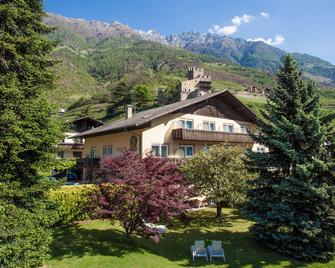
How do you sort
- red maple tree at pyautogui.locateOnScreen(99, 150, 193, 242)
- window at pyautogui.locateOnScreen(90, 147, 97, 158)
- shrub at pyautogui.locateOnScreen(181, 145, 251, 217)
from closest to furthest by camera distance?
red maple tree at pyautogui.locateOnScreen(99, 150, 193, 242) → shrub at pyautogui.locateOnScreen(181, 145, 251, 217) → window at pyautogui.locateOnScreen(90, 147, 97, 158)

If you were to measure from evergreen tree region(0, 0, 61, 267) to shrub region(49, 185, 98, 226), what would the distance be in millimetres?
4850

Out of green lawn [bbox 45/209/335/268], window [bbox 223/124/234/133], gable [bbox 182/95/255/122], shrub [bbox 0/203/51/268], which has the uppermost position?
gable [bbox 182/95/255/122]

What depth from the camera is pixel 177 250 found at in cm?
1739

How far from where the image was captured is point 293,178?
647 inches

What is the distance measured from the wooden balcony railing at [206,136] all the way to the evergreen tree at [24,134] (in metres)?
15.9

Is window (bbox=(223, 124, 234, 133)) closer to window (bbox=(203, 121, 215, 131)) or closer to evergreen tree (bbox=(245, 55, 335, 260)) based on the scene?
window (bbox=(203, 121, 215, 131))

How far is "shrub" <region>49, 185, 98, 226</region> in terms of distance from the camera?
19.6 meters

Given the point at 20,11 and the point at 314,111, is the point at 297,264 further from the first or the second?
the point at 20,11

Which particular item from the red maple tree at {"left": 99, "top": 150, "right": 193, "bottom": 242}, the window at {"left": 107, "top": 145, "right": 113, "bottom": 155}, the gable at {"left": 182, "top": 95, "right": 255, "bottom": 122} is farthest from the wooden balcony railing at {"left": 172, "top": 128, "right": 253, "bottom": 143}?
the red maple tree at {"left": 99, "top": 150, "right": 193, "bottom": 242}

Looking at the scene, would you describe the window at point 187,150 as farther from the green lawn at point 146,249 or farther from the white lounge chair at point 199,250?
the white lounge chair at point 199,250

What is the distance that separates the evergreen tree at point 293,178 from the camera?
16.2m

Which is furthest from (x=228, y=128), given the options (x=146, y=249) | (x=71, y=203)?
(x=146, y=249)

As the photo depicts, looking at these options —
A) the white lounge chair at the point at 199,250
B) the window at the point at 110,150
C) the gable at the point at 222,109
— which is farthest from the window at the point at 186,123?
the white lounge chair at the point at 199,250

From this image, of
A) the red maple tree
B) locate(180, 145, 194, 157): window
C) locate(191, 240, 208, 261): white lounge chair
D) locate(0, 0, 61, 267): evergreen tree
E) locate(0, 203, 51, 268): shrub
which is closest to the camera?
locate(0, 203, 51, 268): shrub
